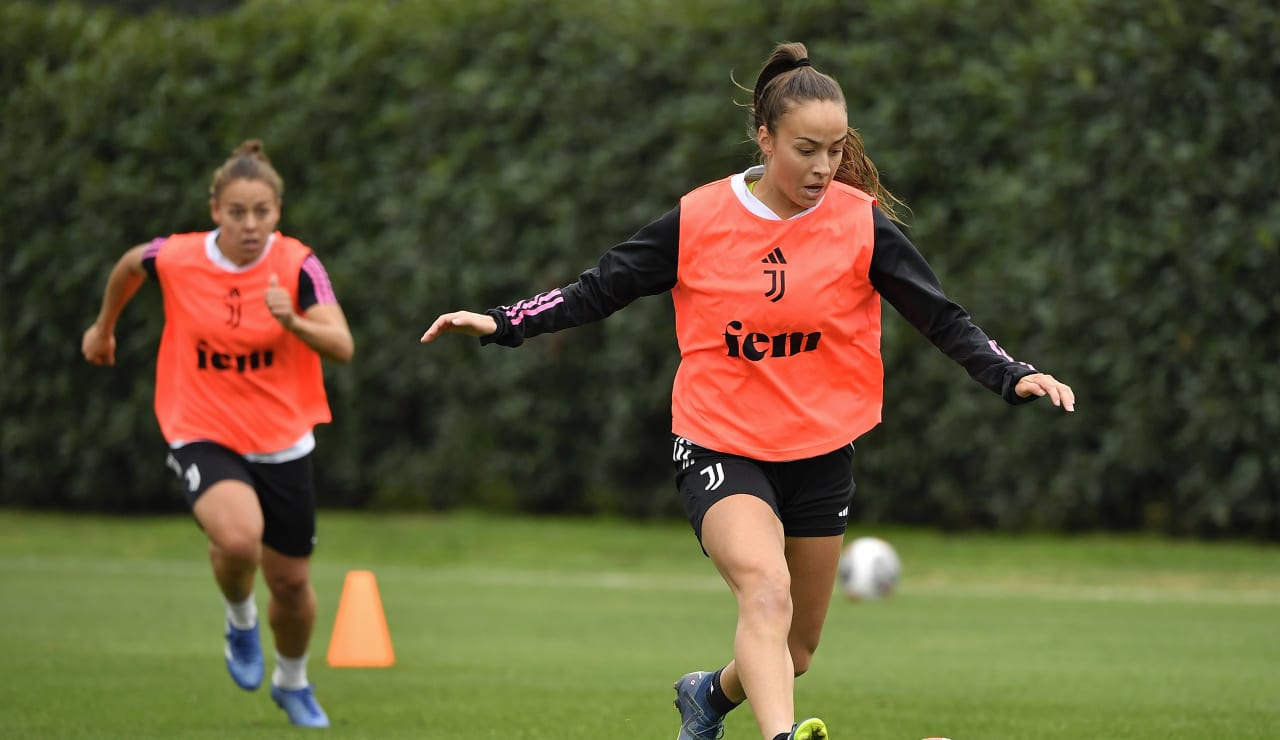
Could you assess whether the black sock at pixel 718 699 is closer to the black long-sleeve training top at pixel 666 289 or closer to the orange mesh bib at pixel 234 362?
the black long-sleeve training top at pixel 666 289

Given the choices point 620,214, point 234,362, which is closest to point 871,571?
point 620,214

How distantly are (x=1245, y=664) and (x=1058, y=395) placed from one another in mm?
5002

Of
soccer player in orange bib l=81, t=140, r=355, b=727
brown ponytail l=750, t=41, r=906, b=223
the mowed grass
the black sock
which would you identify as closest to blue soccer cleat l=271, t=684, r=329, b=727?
soccer player in orange bib l=81, t=140, r=355, b=727

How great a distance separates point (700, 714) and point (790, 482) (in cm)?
87

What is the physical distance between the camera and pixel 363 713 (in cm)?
796

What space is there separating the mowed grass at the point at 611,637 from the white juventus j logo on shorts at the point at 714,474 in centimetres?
201

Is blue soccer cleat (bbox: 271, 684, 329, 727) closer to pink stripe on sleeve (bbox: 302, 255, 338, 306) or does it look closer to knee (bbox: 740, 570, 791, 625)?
pink stripe on sleeve (bbox: 302, 255, 338, 306)

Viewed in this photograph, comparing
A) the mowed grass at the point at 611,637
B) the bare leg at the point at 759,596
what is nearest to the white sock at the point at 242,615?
the mowed grass at the point at 611,637

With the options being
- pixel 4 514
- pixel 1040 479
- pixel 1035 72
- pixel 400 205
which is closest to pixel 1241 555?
pixel 1040 479

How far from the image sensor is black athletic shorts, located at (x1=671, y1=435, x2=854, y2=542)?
18.2 ft

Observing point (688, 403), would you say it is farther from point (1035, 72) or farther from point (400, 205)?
point (400, 205)

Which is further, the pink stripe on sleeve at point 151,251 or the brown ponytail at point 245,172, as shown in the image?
the pink stripe on sleeve at point 151,251

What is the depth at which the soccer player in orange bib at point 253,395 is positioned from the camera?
771cm

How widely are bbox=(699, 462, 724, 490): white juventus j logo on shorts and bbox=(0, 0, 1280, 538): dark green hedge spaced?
9593mm
